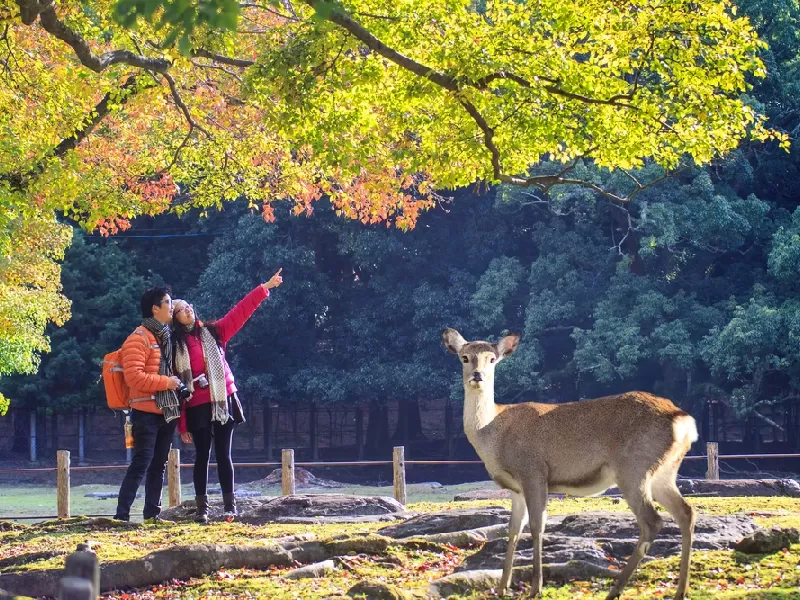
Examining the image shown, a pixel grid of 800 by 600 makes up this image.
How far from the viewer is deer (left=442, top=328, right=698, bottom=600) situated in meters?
6.69

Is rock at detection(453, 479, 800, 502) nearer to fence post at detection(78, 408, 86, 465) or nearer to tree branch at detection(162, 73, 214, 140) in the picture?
tree branch at detection(162, 73, 214, 140)

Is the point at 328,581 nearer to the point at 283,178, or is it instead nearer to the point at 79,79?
the point at 79,79

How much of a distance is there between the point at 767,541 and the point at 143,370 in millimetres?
5292

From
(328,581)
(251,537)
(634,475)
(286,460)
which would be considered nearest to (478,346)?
(634,475)

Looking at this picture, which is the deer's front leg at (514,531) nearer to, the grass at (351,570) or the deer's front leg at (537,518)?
the deer's front leg at (537,518)

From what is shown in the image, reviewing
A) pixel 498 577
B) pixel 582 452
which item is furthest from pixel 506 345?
pixel 498 577

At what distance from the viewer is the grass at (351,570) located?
6.92m

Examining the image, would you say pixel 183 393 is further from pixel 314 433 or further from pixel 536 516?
pixel 314 433

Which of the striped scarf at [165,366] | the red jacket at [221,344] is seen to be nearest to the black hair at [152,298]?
the striped scarf at [165,366]

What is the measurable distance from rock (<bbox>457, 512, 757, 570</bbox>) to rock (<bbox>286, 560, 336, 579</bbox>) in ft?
2.95

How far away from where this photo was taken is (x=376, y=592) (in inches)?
261

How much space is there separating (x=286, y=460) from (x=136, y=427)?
18.9ft

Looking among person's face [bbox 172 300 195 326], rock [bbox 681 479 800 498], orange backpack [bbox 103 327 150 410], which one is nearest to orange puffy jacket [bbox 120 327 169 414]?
orange backpack [bbox 103 327 150 410]

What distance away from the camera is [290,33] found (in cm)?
1141
